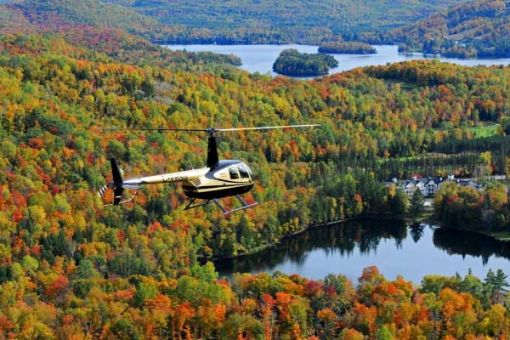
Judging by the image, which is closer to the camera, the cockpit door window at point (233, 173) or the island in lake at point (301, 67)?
the cockpit door window at point (233, 173)

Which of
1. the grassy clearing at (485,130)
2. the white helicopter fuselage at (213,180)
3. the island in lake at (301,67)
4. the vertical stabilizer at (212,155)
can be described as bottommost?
the grassy clearing at (485,130)

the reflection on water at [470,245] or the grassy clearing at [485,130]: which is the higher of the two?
the grassy clearing at [485,130]

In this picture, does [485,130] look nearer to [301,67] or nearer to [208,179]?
[301,67]

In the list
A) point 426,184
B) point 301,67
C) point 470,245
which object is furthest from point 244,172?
point 301,67

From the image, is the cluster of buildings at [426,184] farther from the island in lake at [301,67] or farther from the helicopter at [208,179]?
the island in lake at [301,67]

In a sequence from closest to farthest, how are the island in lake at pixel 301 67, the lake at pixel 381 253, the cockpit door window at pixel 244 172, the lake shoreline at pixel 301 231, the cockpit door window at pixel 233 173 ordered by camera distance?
the cockpit door window at pixel 233 173 < the cockpit door window at pixel 244 172 < the lake at pixel 381 253 < the lake shoreline at pixel 301 231 < the island in lake at pixel 301 67

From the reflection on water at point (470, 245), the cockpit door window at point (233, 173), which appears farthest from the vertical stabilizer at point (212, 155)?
the reflection on water at point (470, 245)
